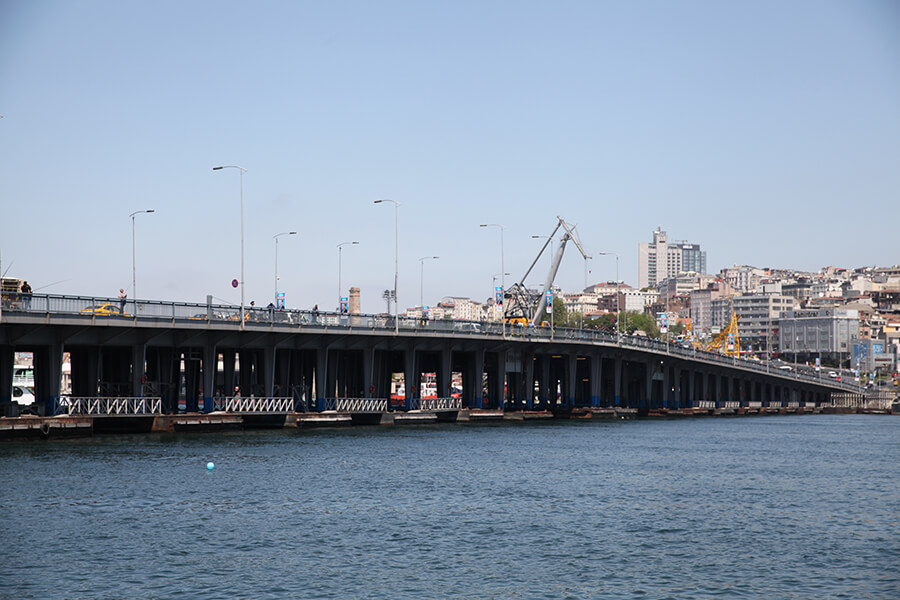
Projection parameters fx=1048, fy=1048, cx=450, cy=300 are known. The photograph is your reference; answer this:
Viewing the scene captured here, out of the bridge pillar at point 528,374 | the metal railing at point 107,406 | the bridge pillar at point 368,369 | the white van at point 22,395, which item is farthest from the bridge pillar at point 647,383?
the white van at point 22,395

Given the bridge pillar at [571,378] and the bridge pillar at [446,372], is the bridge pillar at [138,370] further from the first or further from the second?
the bridge pillar at [571,378]

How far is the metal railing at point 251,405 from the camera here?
90.6 m

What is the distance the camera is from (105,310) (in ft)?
265

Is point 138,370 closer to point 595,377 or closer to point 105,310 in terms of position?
point 105,310

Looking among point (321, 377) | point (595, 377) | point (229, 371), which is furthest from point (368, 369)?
point (595, 377)

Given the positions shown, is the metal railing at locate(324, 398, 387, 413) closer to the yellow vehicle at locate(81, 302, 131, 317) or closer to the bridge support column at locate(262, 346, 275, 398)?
the bridge support column at locate(262, 346, 275, 398)

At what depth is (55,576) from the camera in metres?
33.2

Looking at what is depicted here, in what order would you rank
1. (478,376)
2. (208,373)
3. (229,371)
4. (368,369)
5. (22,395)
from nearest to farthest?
1. (208,373)
2. (229,371)
3. (368,369)
4. (478,376)
5. (22,395)

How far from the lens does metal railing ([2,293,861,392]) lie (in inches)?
2945

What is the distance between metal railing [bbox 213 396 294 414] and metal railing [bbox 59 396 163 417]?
6.34 m

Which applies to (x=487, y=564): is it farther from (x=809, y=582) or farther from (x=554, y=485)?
(x=554, y=485)

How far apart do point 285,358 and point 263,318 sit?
14.5 metres

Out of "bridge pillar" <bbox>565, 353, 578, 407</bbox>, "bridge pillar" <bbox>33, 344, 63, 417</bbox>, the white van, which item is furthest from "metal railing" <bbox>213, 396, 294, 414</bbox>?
"bridge pillar" <bbox>565, 353, 578, 407</bbox>

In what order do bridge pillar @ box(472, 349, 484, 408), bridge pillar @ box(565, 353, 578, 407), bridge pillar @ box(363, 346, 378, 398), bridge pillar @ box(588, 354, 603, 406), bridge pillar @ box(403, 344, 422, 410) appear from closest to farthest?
bridge pillar @ box(363, 346, 378, 398) → bridge pillar @ box(403, 344, 422, 410) → bridge pillar @ box(472, 349, 484, 408) → bridge pillar @ box(565, 353, 578, 407) → bridge pillar @ box(588, 354, 603, 406)
